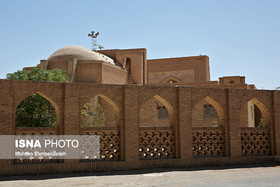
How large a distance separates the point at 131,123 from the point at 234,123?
3923 millimetres

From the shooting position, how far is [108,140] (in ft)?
35.9

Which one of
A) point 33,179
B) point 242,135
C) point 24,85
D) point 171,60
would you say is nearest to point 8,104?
point 24,85

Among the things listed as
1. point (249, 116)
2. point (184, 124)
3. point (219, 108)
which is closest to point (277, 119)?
point (219, 108)

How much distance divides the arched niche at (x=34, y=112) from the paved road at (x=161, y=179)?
6455 millimetres

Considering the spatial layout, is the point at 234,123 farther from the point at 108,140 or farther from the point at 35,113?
the point at 35,113

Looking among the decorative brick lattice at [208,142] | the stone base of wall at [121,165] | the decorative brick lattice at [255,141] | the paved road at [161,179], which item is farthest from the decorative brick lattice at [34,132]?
the decorative brick lattice at [255,141]

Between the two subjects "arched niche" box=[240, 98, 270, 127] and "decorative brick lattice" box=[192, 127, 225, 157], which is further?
"arched niche" box=[240, 98, 270, 127]

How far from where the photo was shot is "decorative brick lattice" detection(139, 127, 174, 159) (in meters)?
11.3

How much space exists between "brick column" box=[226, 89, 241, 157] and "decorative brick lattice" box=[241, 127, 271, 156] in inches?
14.9

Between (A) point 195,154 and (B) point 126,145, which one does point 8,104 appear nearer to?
(B) point 126,145

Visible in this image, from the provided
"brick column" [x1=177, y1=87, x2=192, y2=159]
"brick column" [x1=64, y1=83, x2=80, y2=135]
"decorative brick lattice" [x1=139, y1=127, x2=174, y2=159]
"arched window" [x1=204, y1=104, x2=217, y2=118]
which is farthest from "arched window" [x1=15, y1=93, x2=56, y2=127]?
"arched window" [x1=204, y1=104, x2=217, y2=118]

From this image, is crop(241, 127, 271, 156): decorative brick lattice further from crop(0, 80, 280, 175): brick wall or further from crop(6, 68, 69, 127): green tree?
crop(6, 68, 69, 127): green tree

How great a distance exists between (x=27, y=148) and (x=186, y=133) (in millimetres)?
5127

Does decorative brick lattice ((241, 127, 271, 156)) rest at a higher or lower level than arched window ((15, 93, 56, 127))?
lower
